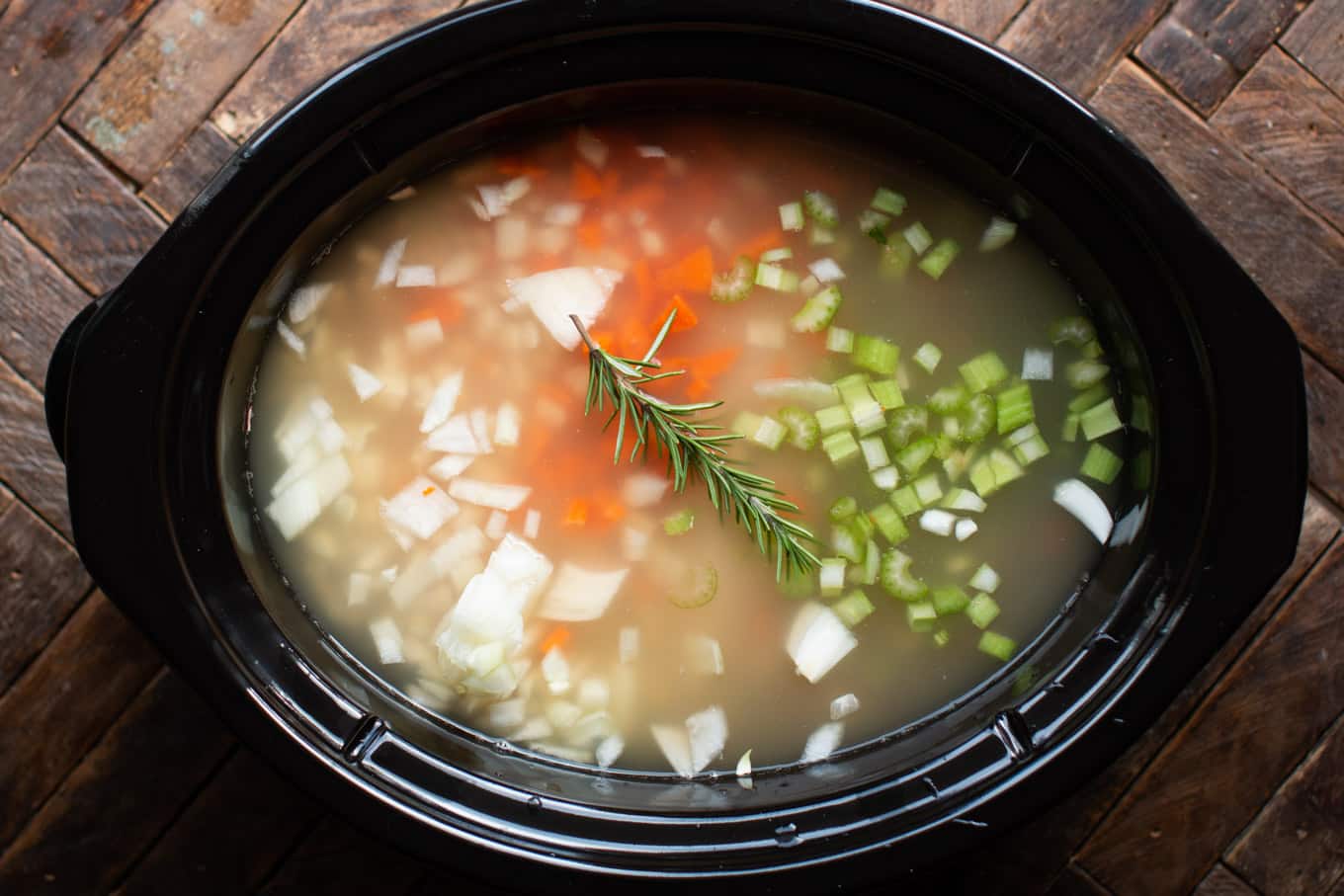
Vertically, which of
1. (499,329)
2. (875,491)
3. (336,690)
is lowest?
(336,690)

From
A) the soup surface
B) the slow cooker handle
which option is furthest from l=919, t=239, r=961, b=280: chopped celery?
the slow cooker handle

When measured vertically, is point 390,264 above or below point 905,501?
below

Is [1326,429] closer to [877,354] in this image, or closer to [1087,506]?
[1087,506]

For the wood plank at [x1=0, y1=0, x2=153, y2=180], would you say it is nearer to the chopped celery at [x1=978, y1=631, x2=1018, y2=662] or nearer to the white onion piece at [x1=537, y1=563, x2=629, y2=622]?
the white onion piece at [x1=537, y1=563, x2=629, y2=622]

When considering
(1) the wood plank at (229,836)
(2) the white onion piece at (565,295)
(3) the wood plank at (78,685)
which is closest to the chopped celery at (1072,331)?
(2) the white onion piece at (565,295)

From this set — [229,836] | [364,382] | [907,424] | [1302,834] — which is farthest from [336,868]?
[1302,834]

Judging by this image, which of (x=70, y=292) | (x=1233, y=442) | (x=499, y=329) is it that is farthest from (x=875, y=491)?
(x=70, y=292)

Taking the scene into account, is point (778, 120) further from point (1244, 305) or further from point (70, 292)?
point (70, 292)
